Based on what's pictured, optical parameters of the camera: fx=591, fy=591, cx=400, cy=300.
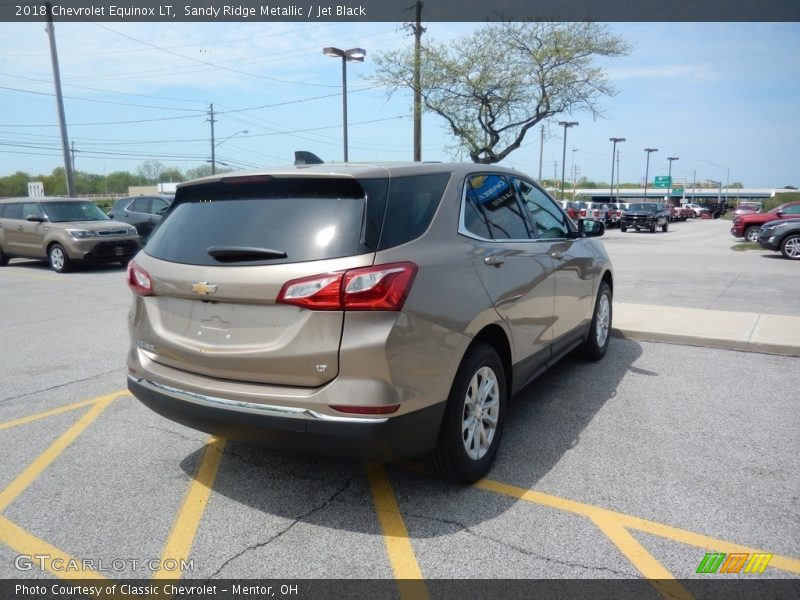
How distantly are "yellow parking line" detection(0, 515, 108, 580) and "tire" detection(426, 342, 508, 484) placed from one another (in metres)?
1.70

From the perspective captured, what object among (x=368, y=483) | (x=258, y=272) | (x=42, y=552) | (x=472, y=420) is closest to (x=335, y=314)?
(x=258, y=272)

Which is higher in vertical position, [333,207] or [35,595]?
[333,207]

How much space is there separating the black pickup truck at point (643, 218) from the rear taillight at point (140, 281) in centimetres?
3456

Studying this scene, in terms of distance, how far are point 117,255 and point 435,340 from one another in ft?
43.6

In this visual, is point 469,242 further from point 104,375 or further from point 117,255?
point 117,255

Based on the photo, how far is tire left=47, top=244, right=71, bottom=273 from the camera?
13789 mm

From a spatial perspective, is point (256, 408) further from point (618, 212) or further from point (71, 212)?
point (618, 212)

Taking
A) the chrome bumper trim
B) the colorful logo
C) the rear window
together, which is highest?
the rear window

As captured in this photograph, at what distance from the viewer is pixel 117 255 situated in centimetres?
1417

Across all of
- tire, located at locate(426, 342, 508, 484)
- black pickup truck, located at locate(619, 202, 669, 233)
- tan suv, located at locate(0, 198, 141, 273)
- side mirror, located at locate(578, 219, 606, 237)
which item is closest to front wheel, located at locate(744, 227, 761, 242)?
black pickup truck, located at locate(619, 202, 669, 233)

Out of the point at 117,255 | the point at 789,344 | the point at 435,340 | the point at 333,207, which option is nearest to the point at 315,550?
the point at 435,340

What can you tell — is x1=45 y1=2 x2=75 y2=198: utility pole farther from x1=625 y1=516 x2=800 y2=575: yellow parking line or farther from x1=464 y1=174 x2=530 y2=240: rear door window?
x1=625 y1=516 x2=800 y2=575: yellow parking line

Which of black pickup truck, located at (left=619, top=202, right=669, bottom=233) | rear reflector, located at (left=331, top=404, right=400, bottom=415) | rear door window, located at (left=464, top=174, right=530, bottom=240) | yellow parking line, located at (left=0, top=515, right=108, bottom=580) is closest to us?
yellow parking line, located at (left=0, top=515, right=108, bottom=580)

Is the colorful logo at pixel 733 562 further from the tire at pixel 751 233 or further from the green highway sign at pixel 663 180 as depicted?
the green highway sign at pixel 663 180
